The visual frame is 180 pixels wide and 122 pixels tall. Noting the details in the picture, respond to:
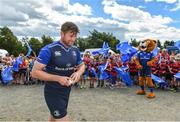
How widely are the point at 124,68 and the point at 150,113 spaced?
6835 mm

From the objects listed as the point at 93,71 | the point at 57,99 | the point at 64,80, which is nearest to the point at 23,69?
the point at 93,71

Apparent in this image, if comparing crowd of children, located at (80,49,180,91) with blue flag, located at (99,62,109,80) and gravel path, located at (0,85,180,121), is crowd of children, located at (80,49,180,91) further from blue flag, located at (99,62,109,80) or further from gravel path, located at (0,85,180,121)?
gravel path, located at (0,85,180,121)

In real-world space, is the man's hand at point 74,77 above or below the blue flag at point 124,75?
above

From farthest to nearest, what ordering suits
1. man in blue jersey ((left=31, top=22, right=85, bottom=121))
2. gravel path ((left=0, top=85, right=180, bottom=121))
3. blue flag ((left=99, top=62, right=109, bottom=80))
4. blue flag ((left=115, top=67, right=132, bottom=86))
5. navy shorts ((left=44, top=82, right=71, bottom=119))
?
blue flag ((left=115, top=67, right=132, bottom=86)) < blue flag ((left=99, top=62, right=109, bottom=80)) < gravel path ((left=0, top=85, right=180, bottom=121)) < navy shorts ((left=44, top=82, right=71, bottom=119)) < man in blue jersey ((left=31, top=22, right=85, bottom=121))

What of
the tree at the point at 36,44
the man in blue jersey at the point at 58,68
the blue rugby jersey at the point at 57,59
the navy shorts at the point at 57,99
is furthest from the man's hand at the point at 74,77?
the tree at the point at 36,44

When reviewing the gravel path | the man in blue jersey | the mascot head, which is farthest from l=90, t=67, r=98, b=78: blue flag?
the man in blue jersey

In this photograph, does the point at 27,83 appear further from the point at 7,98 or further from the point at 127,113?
the point at 127,113

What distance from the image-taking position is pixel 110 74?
50.0 ft

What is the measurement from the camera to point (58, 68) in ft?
14.7

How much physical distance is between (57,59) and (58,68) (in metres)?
0.12

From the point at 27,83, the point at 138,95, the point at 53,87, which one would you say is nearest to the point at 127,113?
the point at 138,95

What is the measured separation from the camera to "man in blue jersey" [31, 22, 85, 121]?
4.27 metres

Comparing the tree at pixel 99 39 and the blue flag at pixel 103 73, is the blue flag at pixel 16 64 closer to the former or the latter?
the blue flag at pixel 103 73

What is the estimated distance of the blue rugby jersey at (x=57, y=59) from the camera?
4.39m
